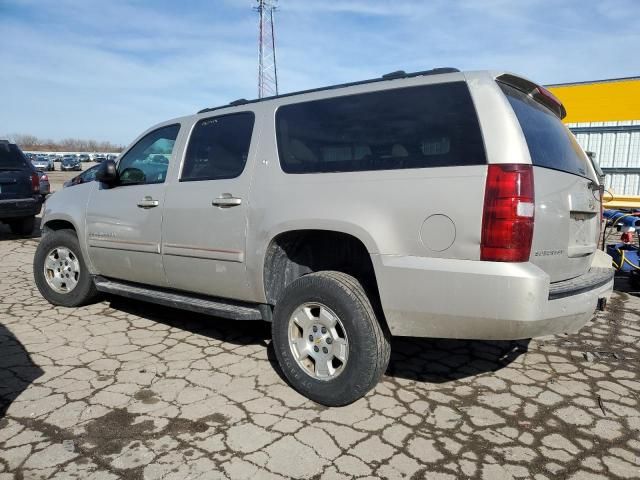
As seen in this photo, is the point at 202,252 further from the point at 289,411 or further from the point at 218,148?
the point at 289,411

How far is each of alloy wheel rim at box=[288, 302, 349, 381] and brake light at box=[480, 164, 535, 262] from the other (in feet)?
3.33

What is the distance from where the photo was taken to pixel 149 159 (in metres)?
4.31

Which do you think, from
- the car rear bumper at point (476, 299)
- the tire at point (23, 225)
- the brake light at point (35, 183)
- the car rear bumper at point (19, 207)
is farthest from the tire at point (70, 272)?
the tire at point (23, 225)

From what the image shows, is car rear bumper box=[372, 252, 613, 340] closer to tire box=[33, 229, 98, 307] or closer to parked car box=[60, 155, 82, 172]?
tire box=[33, 229, 98, 307]

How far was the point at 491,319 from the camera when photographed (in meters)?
2.45

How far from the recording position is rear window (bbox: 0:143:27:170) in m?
8.77

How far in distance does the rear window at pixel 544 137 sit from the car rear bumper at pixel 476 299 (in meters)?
0.65

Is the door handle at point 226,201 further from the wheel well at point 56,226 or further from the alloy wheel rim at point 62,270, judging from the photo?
the wheel well at point 56,226

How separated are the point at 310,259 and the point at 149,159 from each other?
1.92 meters

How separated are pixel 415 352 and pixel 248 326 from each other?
1616mm

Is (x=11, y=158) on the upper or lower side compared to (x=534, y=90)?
lower

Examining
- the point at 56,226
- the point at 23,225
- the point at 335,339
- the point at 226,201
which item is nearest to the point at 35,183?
the point at 23,225

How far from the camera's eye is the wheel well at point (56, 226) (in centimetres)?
504

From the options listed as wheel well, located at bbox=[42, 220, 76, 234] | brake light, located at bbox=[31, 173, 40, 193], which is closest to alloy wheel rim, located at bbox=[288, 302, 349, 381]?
wheel well, located at bbox=[42, 220, 76, 234]
